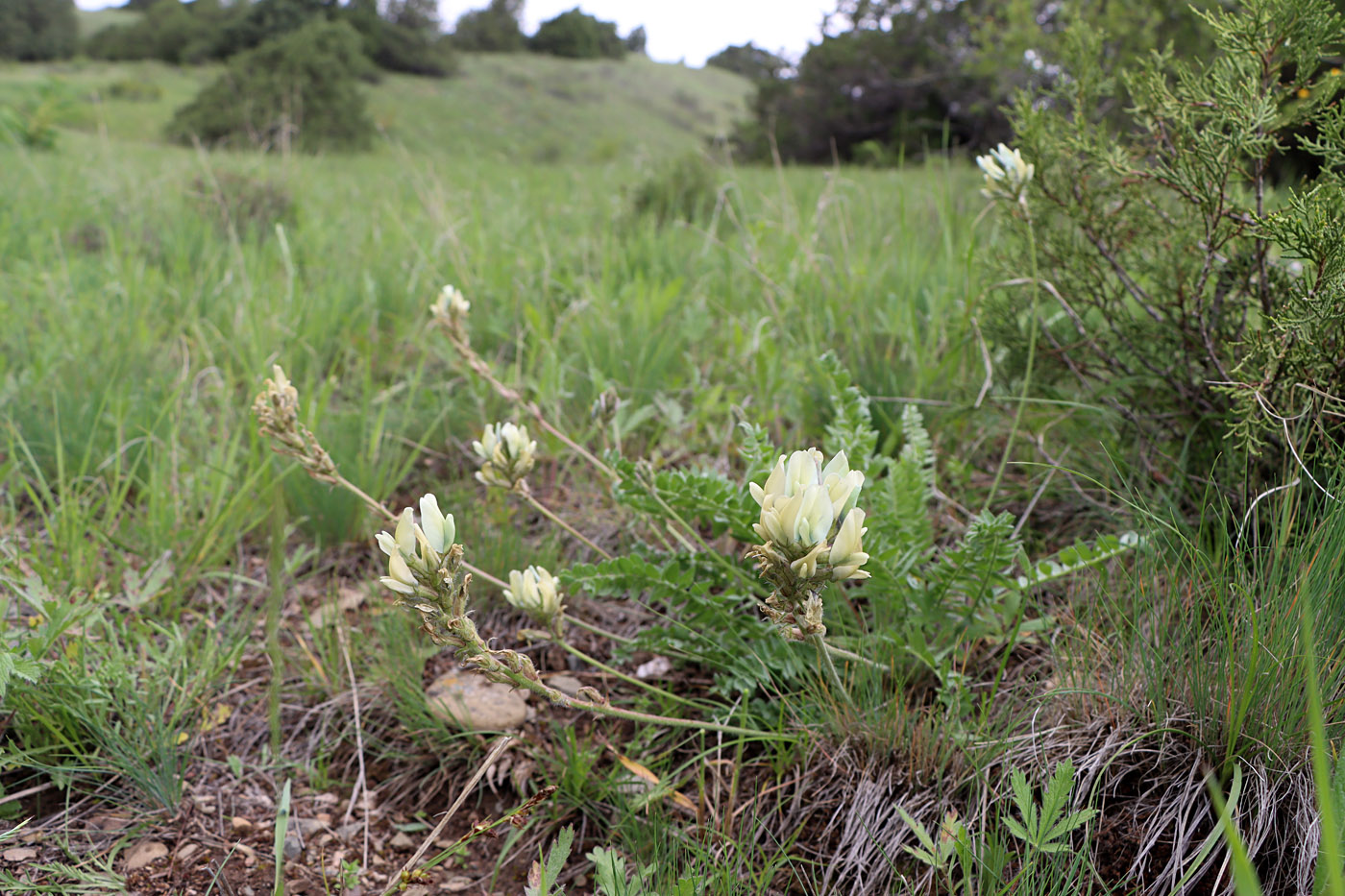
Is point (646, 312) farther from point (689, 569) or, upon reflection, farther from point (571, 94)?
point (571, 94)

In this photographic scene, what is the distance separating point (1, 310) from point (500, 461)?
243 cm

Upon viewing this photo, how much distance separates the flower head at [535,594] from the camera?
1.29 metres

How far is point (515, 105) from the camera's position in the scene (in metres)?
29.0

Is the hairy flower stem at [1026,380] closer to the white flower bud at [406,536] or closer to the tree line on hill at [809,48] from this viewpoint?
the tree line on hill at [809,48]

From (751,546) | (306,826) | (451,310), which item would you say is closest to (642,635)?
(751,546)

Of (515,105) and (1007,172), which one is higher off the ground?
(515,105)

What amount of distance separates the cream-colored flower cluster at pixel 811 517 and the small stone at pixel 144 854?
109cm

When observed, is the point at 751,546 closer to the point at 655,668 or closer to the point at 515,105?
the point at 655,668

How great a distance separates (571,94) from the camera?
1241 inches

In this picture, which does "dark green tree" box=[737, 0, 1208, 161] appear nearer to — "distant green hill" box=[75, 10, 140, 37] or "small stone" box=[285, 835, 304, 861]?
"small stone" box=[285, 835, 304, 861]

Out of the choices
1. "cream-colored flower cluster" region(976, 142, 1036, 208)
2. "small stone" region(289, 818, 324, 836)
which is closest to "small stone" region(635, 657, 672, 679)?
"small stone" region(289, 818, 324, 836)

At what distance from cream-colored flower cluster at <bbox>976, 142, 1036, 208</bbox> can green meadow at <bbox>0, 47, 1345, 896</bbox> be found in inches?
7.0

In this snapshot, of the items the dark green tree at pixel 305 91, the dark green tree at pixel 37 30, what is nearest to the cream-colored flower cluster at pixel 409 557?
the dark green tree at pixel 305 91

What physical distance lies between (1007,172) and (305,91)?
18.0m
